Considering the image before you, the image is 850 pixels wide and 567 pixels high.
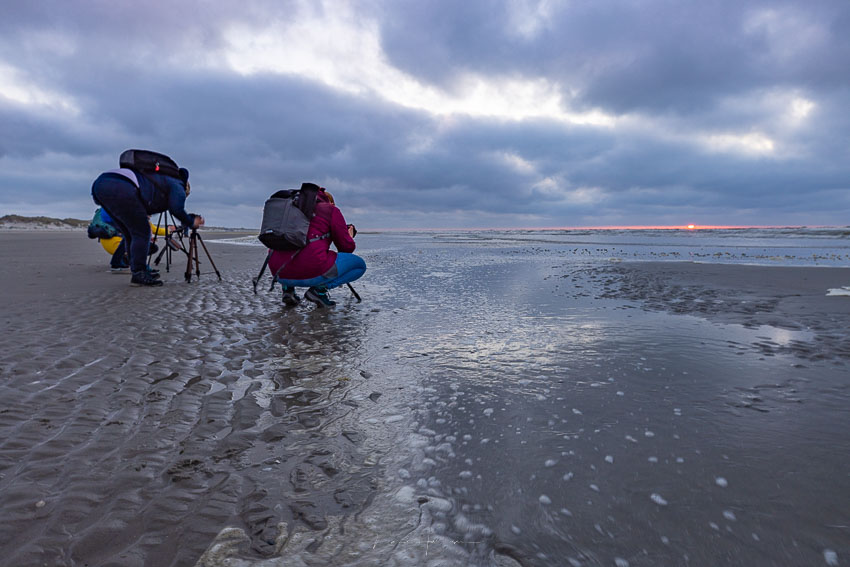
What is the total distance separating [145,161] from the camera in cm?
862

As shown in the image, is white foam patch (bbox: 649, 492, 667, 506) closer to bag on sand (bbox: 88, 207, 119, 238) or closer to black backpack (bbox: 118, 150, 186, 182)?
black backpack (bbox: 118, 150, 186, 182)

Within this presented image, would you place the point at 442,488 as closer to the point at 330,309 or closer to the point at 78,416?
the point at 78,416

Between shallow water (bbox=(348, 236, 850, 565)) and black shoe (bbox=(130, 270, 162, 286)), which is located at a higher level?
black shoe (bbox=(130, 270, 162, 286))

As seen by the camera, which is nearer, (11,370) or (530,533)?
(530,533)

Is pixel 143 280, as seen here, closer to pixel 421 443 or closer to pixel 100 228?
pixel 100 228

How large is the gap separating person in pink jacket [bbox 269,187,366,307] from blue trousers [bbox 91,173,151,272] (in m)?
3.61

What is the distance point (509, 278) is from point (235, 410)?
9127mm

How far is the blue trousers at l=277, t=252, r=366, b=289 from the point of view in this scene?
7066 millimetres

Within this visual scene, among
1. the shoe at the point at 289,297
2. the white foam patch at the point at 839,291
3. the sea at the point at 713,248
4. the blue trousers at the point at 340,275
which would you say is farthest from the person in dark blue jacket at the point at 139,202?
the sea at the point at 713,248

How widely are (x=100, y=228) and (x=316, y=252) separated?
909cm

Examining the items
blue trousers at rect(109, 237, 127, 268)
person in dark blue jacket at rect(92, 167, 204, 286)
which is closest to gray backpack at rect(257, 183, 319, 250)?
person in dark blue jacket at rect(92, 167, 204, 286)

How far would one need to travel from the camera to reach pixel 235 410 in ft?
10.3

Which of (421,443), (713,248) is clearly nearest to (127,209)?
(421,443)

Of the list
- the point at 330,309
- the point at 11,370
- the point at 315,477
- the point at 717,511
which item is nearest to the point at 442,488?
the point at 315,477
